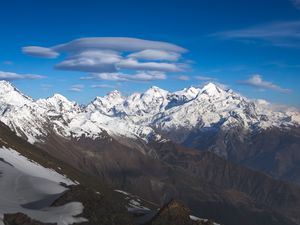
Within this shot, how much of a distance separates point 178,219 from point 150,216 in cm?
723

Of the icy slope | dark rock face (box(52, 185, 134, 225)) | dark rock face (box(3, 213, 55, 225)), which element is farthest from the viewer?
dark rock face (box(52, 185, 134, 225))

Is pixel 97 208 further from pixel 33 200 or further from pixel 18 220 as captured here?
pixel 33 200

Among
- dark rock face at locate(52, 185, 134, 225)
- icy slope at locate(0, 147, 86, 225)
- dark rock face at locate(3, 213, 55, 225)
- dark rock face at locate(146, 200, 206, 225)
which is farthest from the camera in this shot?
dark rock face at locate(146, 200, 206, 225)

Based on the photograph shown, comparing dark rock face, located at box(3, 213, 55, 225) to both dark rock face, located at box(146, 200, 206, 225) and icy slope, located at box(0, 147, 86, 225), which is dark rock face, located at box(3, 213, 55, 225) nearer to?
icy slope, located at box(0, 147, 86, 225)

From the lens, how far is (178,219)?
7838cm

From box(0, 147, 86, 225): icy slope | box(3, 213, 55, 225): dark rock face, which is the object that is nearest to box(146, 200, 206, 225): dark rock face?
box(0, 147, 86, 225): icy slope

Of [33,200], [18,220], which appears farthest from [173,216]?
[33,200]

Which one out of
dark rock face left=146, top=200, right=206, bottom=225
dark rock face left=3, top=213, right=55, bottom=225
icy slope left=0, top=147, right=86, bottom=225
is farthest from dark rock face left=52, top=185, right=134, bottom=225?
dark rock face left=3, top=213, right=55, bottom=225

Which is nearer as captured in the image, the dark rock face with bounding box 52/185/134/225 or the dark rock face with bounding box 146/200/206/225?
the dark rock face with bounding box 52/185/134/225

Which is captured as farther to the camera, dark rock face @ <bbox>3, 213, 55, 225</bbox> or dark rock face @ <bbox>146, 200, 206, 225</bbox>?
dark rock face @ <bbox>146, 200, 206, 225</bbox>

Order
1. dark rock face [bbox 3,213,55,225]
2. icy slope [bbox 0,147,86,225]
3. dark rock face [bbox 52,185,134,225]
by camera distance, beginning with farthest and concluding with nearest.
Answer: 1. dark rock face [bbox 52,185,134,225]
2. icy slope [bbox 0,147,86,225]
3. dark rock face [bbox 3,213,55,225]

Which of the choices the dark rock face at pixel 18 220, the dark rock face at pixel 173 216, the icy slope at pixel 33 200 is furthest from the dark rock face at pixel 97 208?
the dark rock face at pixel 18 220

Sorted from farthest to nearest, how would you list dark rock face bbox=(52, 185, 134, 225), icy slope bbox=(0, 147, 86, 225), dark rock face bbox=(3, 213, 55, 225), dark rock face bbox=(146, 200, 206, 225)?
dark rock face bbox=(146, 200, 206, 225) < dark rock face bbox=(52, 185, 134, 225) < icy slope bbox=(0, 147, 86, 225) < dark rock face bbox=(3, 213, 55, 225)

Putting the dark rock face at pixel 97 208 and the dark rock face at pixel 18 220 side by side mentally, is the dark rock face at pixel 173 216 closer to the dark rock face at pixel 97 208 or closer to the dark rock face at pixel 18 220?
the dark rock face at pixel 97 208
